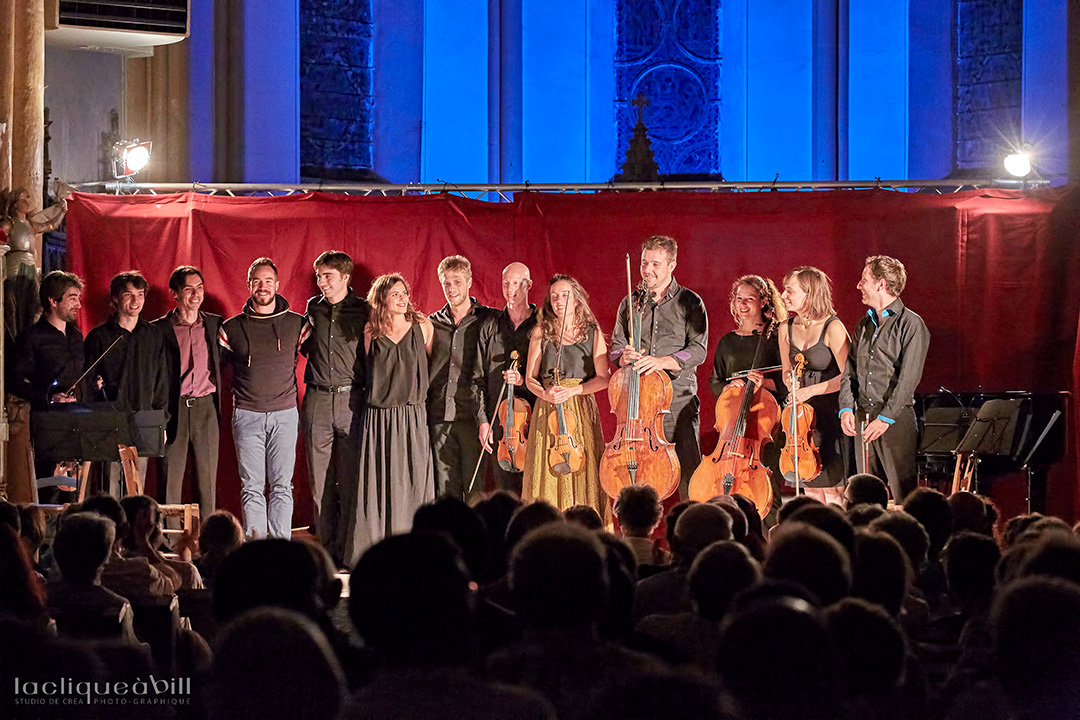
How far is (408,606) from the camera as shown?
2514 mm

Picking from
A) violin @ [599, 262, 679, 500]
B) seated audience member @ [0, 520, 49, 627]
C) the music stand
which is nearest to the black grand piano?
the music stand

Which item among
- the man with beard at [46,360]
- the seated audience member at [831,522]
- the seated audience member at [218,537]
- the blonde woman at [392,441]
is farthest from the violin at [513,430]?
the seated audience member at [831,522]

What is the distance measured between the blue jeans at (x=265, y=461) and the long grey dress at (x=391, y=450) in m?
0.53

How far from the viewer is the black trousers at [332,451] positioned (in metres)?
8.35

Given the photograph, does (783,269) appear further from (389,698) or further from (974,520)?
(389,698)

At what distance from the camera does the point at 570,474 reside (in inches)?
311

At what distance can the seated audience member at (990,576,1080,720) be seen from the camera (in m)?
2.68

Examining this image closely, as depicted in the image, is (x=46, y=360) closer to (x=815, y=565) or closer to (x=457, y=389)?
(x=457, y=389)

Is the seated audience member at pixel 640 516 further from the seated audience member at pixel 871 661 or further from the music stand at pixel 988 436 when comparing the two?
the music stand at pixel 988 436

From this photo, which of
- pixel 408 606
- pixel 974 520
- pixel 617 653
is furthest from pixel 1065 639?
pixel 974 520

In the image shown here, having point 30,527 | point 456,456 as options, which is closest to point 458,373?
point 456,456

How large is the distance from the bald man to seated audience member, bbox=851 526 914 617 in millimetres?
4657

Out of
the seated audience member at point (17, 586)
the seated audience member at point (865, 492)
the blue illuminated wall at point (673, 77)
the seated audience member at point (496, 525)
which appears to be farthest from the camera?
the blue illuminated wall at point (673, 77)

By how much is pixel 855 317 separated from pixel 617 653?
6486 millimetres
